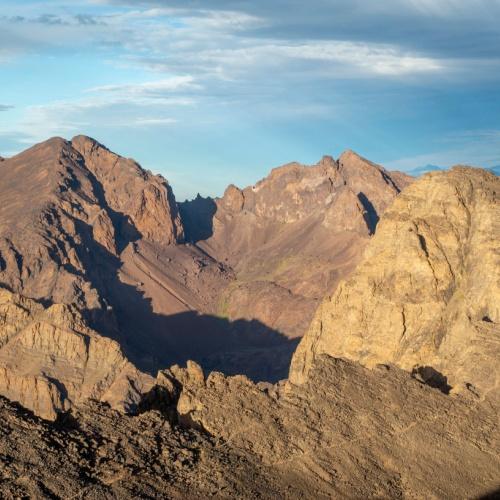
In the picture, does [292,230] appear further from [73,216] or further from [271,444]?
[271,444]

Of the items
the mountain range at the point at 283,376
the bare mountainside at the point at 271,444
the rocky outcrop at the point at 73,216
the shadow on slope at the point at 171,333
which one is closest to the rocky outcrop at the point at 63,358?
the mountain range at the point at 283,376

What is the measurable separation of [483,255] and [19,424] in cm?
3035

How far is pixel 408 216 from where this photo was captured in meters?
54.4

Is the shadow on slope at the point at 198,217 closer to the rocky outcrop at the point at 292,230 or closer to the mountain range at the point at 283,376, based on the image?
the rocky outcrop at the point at 292,230

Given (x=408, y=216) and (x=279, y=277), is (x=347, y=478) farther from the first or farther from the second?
(x=279, y=277)

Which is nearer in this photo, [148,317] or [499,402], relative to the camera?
[499,402]

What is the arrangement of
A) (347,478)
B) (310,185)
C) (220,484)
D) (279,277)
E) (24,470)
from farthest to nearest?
(310,185), (279,277), (347,478), (220,484), (24,470)

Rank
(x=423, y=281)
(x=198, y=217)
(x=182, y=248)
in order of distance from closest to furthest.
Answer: (x=423, y=281), (x=182, y=248), (x=198, y=217)

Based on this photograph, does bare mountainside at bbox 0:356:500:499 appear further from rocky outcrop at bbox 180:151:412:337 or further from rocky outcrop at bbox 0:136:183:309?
rocky outcrop at bbox 180:151:412:337

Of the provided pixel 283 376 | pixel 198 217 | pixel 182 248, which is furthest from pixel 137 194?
pixel 283 376

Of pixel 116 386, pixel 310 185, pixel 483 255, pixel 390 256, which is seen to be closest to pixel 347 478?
pixel 483 255

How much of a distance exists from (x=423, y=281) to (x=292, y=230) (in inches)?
4738

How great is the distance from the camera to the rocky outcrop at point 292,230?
142 m

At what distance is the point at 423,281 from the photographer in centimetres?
4966
